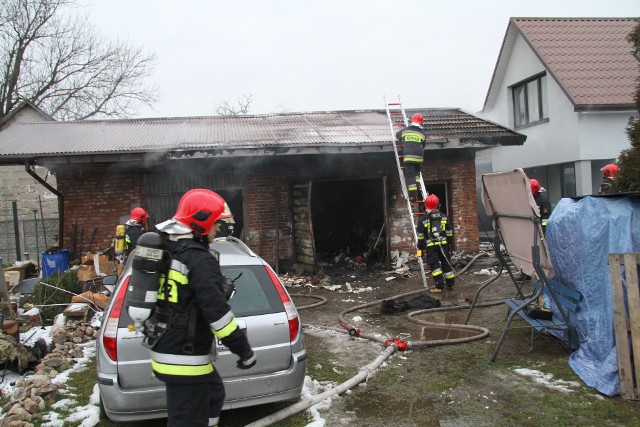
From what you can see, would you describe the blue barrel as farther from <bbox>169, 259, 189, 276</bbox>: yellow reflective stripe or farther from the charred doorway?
<bbox>169, 259, 189, 276</bbox>: yellow reflective stripe

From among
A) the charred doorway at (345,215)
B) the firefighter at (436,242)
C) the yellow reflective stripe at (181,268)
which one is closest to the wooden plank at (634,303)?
the yellow reflective stripe at (181,268)

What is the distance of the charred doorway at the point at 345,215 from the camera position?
14.1m

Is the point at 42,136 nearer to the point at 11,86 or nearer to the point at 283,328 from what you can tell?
the point at 283,328

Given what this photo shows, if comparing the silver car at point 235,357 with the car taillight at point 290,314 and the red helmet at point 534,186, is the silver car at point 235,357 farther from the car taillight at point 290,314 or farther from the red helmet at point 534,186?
the red helmet at point 534,186

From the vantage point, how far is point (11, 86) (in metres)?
25.1

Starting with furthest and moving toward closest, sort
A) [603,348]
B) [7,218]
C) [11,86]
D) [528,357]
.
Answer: [11,86] < [7,218] < [528,357] < [603,348]

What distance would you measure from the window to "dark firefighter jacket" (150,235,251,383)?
14.8 m

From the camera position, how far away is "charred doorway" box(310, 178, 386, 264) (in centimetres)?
1411

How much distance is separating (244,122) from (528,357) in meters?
9.87

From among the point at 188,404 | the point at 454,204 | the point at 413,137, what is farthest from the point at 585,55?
the point at 188,404

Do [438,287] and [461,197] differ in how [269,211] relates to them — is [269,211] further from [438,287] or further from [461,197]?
[461,197]

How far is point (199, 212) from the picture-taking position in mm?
2867

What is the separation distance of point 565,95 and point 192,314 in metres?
13.9

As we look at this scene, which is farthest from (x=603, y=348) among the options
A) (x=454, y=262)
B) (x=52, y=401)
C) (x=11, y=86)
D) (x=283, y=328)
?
(x=11, y=86)
